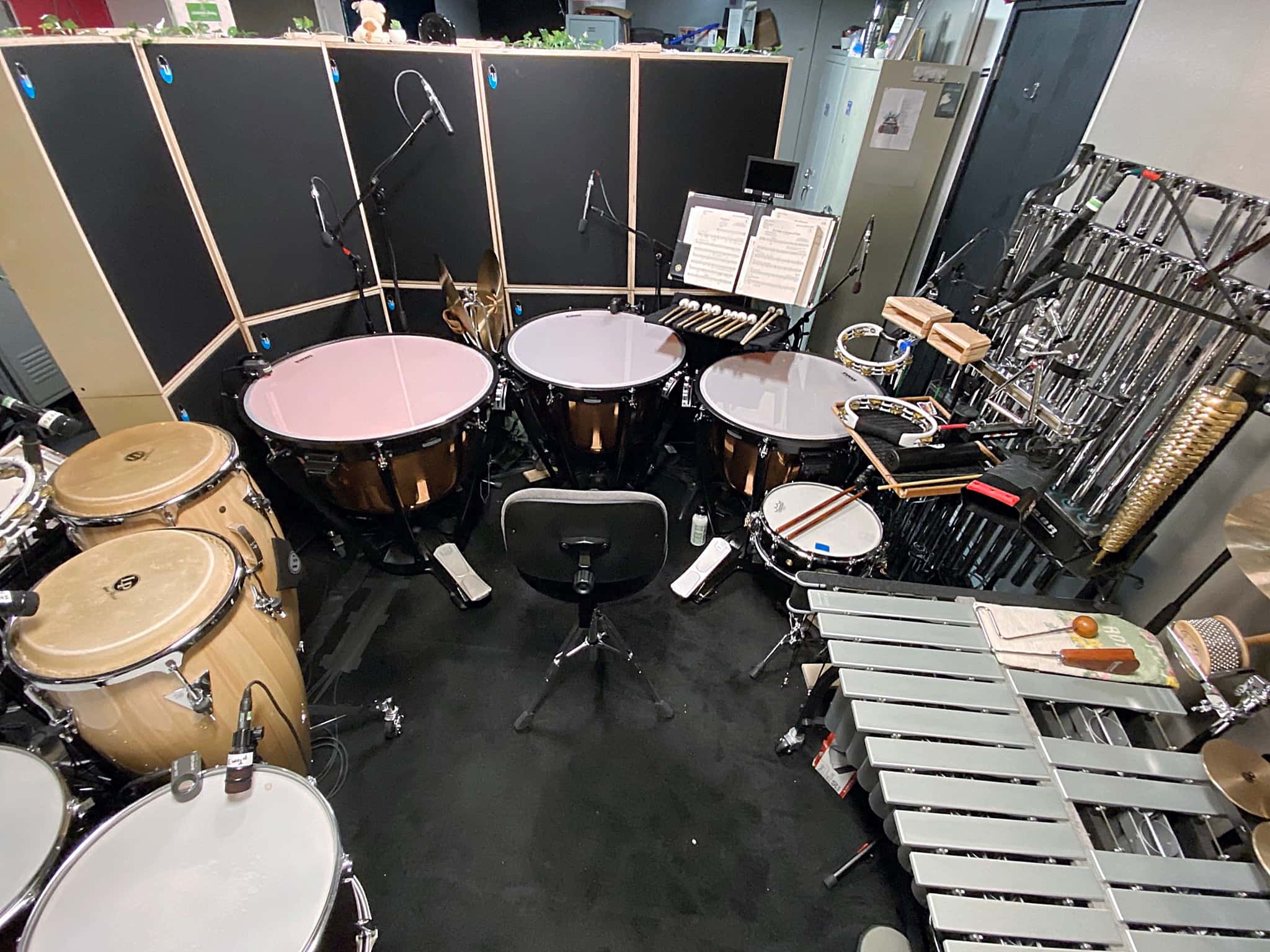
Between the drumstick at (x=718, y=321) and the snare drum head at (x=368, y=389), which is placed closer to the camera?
the snare drum head at (x=368, y=389)

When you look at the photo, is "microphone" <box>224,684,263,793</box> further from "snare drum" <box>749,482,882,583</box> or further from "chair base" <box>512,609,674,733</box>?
"snare drum" <box>749,482,882,583</box>

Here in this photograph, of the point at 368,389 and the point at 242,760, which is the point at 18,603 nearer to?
the point at 242,760

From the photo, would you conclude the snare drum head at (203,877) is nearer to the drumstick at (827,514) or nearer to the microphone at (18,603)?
the microphone at (18,603)

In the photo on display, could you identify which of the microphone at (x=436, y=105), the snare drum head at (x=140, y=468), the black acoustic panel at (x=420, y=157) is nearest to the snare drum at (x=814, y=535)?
the snare drum head at (x=140, y=468)

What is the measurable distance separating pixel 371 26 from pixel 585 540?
8.76ft

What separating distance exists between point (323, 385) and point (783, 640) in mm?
2129

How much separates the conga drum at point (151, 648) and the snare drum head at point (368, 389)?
657 millimetres

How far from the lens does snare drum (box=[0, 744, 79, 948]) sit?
1020 millimetres

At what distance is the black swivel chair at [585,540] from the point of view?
162 cm

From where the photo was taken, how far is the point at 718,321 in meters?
2.59

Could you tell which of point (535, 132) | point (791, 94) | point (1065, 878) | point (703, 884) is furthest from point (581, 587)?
point (791, 94)

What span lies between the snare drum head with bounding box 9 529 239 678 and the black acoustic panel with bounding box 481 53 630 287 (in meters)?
2.19

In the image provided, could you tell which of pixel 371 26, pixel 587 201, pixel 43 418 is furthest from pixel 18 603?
pixel 371 26

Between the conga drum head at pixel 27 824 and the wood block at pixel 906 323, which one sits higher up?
the wood block at pixel 906 323
